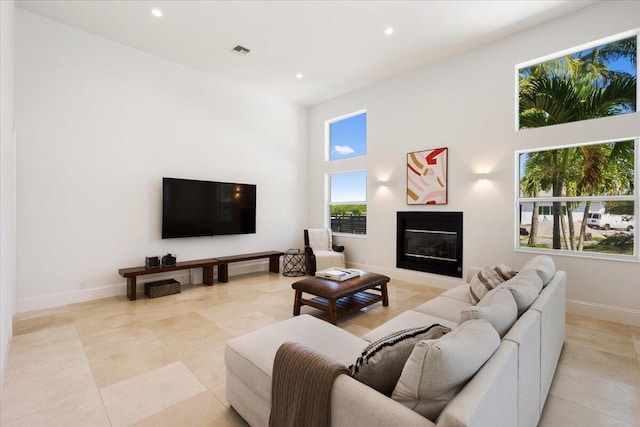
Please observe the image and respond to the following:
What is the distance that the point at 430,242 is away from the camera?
511 cm

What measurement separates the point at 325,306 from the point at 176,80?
14.7 ft

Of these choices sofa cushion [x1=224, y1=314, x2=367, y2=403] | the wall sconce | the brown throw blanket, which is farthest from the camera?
the wall sconce

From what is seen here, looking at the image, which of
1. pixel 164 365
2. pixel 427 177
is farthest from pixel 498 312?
pixel 427 177

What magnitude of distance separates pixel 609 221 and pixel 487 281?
7.36ft

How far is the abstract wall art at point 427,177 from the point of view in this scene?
16.1 ft

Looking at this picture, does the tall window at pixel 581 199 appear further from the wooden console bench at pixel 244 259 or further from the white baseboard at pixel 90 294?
the white baseboard at pixel 90 294

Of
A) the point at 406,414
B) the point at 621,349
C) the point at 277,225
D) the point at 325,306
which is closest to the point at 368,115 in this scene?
the point at 277,225

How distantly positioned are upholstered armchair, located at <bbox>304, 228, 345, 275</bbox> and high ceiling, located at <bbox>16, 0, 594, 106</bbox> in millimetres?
3173

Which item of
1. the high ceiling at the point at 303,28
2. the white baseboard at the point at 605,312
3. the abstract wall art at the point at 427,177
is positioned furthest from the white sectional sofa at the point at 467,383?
the high ceiling at the point at 303,28

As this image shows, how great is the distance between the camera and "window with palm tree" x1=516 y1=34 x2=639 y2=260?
3.50 meters

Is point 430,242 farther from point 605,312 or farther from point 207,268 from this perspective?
point 207,268

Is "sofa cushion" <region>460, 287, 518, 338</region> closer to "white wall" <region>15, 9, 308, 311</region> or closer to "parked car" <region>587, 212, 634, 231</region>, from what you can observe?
"parked car" <region>587, 212, 634, 231</region>

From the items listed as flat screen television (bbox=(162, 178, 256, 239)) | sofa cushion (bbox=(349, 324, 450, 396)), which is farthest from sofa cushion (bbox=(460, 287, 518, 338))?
flat screen television (bbox=(162, 178, 256, 239))

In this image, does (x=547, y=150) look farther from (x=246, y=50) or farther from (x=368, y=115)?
(x=246, y=50)
